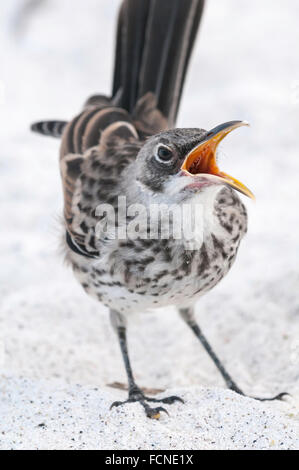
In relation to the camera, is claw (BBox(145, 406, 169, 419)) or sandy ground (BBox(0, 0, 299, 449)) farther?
claw (BBox(145, 406, 169, 419))

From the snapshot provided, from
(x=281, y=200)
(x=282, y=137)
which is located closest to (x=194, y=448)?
(x=281, y=200)

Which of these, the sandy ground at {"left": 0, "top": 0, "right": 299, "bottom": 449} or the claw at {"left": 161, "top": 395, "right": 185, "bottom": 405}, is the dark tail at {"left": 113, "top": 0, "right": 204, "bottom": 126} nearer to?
the sandy ground at {"left": 0, "top": 0, "right": 299, "bottom": 449}

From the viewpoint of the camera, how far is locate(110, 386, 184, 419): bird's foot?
3.66 meters

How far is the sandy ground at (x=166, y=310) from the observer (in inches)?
139

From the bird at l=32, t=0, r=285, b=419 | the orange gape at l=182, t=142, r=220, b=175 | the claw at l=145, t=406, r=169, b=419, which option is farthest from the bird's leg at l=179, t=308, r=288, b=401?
the orange gape at l=182, t=142, r=220, b=175

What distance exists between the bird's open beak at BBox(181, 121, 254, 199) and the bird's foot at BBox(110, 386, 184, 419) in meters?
1.35

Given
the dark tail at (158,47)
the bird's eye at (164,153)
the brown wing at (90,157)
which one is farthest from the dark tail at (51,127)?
the bird's eye at (164,153)

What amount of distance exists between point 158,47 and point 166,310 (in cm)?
221

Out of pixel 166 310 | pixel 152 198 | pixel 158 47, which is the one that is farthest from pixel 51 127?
pixel 152 198

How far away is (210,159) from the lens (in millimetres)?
3357

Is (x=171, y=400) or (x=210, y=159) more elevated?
(x=210, y=159)

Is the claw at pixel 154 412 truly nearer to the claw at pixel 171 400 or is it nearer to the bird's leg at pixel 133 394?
the bird's leg at pixel 133 394

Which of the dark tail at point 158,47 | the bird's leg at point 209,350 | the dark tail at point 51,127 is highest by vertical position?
the dark tail at point 158,47

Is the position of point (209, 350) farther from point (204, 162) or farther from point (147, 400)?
point (204, 162)
